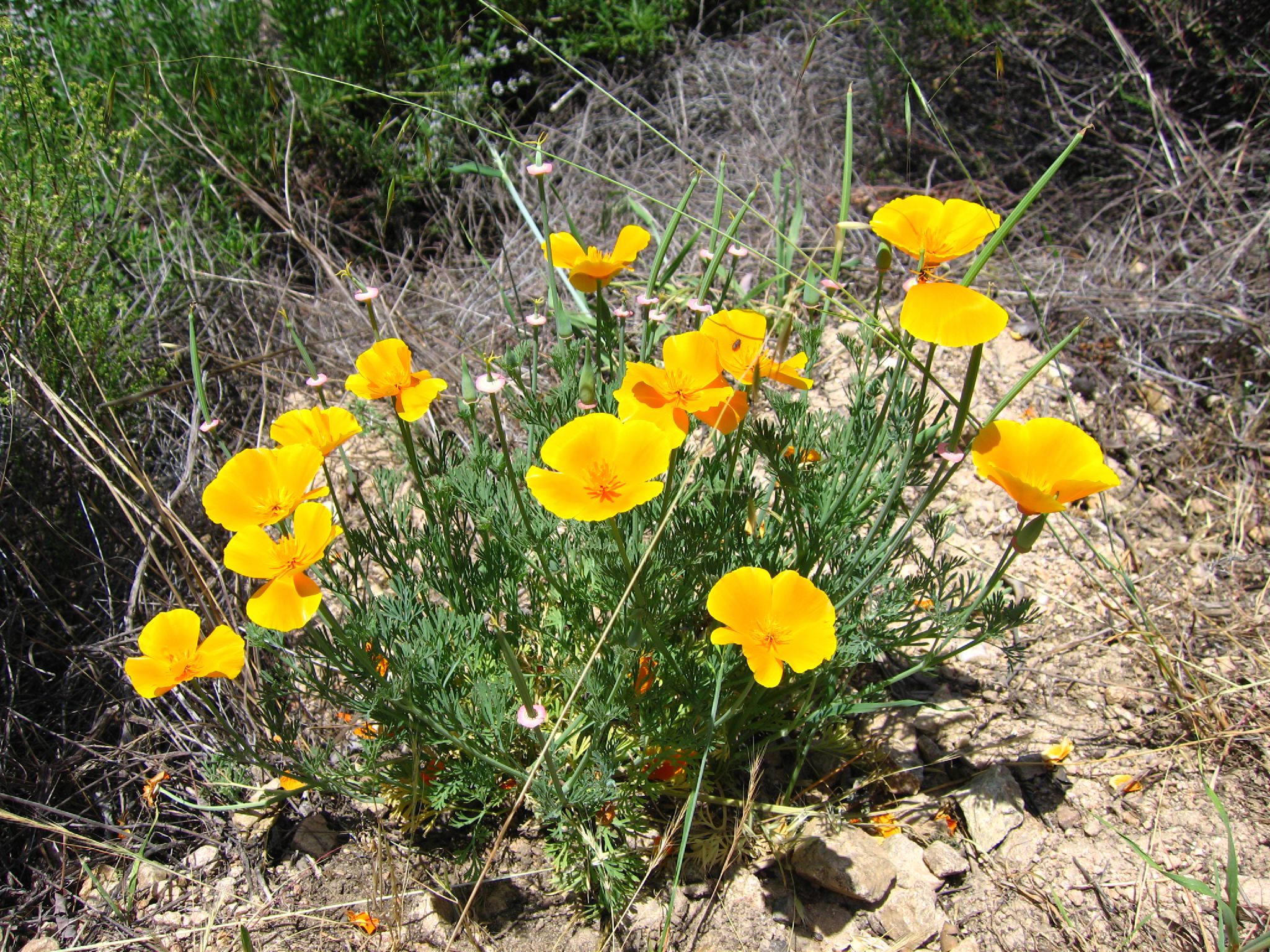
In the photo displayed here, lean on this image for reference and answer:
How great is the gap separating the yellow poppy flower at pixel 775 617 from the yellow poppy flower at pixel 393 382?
654 mm

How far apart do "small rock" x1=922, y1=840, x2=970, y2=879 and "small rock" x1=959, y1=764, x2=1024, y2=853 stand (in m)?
0.07

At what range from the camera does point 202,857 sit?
207cm

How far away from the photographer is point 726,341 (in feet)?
4.97

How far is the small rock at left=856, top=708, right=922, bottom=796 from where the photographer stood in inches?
83.4

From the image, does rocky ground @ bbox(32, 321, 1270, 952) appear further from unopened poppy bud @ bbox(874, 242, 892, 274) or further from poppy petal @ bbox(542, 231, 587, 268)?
poppy petal @ bbox(542, 231, 587, 268)

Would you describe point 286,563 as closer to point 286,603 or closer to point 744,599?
point 286,603

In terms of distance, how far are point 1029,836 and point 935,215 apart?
4.96 ft

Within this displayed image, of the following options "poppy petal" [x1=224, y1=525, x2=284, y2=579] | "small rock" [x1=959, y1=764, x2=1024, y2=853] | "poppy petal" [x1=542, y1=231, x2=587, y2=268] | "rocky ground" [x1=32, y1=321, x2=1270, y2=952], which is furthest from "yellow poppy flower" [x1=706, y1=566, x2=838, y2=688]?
"small rock" [x1=959, y1=764, x2=1024, y2=853]

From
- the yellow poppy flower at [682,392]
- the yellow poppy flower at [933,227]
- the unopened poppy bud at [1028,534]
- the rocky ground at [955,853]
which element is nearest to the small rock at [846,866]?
the rocky ground at [955,853]

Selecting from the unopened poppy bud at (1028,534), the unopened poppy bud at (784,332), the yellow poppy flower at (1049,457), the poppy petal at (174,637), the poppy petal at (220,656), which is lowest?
the poppy petal at (220,656)

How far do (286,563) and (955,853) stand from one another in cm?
163

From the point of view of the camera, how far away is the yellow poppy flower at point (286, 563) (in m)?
1.33

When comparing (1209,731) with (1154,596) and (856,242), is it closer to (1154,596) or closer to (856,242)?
(1154,596)

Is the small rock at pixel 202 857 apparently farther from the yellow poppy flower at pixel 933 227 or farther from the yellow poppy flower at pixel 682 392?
the yellow poppy flower at pixel 933 227
